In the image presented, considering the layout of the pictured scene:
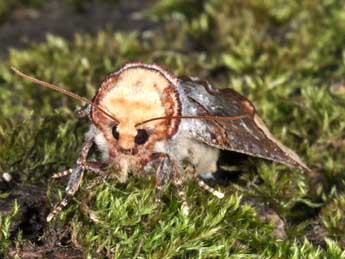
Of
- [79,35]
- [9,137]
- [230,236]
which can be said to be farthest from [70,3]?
[230,236]

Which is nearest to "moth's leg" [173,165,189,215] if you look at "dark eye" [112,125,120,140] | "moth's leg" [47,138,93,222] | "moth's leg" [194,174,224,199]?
"moth's leg" [194,174,224,199]

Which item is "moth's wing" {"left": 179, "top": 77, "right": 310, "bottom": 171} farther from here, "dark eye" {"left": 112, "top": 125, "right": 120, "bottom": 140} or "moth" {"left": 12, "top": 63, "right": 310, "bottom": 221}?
"dark eye" {"left": 112, "top": 125, "right": 120, "bottom": 140}

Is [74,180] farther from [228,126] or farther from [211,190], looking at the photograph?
[228,126]

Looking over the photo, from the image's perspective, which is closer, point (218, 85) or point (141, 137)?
point (141, 137)

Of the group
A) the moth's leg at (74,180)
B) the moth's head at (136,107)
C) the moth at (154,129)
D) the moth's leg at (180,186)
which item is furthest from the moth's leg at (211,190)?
the moth's leg at (74,180)

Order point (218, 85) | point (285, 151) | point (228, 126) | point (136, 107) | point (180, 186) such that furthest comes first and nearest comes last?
point (218, 85) → point (285, 151) → point (228, 126) → point (180, 186) → point (136, 107)

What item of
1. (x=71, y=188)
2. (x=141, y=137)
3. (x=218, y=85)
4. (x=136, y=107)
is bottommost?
(x=71, y=188)

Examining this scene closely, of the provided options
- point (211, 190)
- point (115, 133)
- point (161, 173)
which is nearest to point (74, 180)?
point (115, 133)

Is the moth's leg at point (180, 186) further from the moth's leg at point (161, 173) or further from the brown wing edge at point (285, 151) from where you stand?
the brown wing edge at point (285, 151)
